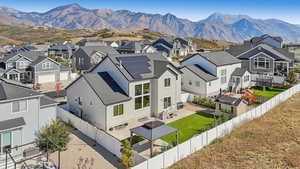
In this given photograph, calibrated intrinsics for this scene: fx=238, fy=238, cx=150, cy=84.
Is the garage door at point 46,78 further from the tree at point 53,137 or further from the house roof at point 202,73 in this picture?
the tree at point 53,137

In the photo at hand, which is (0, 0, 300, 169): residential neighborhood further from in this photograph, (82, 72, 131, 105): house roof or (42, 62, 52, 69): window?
(42, 62, 52, 69): window

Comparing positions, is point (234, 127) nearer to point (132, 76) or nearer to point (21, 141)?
point (132, 76)

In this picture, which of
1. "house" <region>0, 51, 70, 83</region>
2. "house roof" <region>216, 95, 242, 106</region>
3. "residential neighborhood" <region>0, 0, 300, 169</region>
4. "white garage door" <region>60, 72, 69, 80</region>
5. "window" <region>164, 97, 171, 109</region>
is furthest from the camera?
"white garage door" <region>60, 72, 69, 80</region>

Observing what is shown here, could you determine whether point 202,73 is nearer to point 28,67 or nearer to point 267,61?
point 267,61

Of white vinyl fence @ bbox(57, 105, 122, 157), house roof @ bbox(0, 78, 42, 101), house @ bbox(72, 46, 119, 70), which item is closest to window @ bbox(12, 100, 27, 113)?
house roof @ bbox(0, 78, 42, 101)

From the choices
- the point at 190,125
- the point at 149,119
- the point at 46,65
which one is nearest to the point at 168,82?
the point at 149,119
